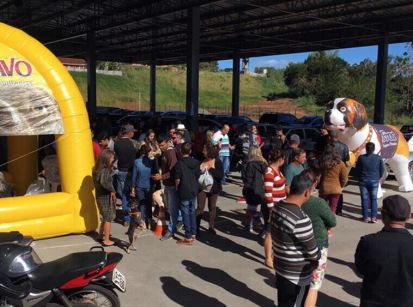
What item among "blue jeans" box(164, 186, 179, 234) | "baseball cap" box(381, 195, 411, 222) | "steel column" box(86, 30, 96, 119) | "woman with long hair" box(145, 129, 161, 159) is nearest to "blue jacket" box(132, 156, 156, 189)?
Answer: "woman with long hair" box(145, 129, 161, 159)

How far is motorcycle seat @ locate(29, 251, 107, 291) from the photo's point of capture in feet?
12.2

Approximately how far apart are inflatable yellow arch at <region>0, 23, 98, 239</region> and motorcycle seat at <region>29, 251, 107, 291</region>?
3.21m

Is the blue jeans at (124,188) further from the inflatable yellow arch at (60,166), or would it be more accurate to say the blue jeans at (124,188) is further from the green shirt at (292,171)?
the green shirt at (292,171)

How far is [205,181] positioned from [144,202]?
3.98 ft

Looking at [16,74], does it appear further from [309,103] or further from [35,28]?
[309,103]

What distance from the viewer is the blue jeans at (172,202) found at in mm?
7195

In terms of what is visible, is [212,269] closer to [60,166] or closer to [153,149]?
[153,149]

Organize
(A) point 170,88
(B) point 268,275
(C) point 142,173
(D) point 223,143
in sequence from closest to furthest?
(B) point 268,275 → (C) point 142,173 → (D) point 223,143 → (A) point 170,88

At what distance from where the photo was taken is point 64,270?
3.81 meters

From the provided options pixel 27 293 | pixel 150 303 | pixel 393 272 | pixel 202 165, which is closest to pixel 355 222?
pixel 202 165

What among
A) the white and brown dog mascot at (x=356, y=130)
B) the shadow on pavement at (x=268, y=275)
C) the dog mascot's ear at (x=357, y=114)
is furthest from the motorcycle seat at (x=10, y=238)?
the dog mascot's ear at (x=357, y=114)

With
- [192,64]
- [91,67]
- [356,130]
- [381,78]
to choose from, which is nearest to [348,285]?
[356,130]

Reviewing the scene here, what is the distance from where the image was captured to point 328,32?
89.8ft

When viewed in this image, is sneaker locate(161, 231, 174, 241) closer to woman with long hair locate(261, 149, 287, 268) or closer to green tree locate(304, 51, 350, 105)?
woman with long hair locate(261, 149, 287, 268)
